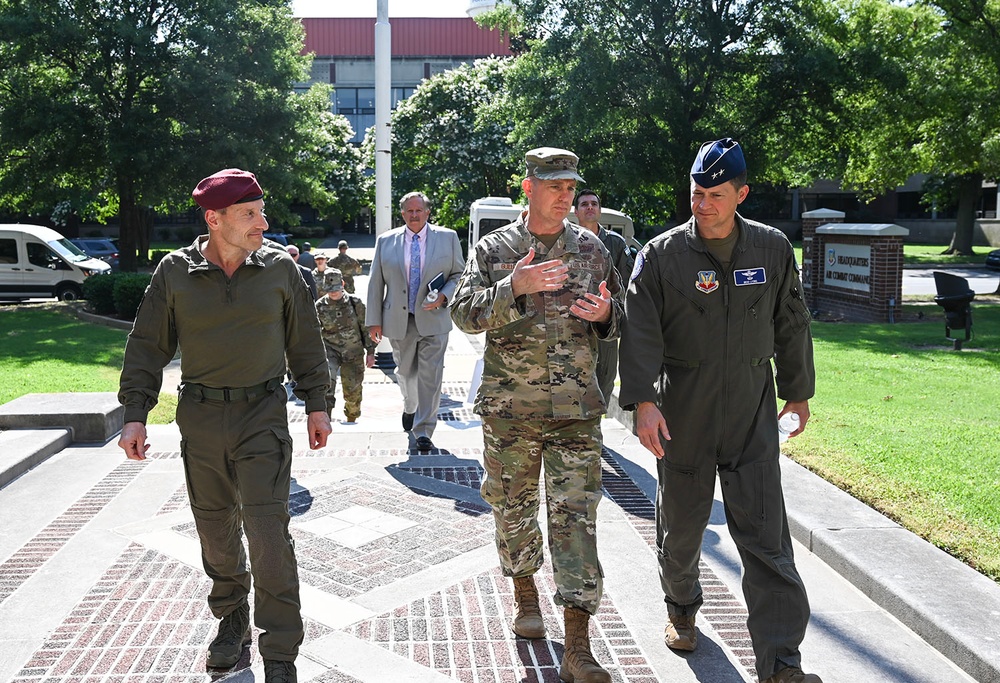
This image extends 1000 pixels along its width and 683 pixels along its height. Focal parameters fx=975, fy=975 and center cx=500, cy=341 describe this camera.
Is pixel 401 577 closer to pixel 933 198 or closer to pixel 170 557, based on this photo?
pixel 170 557

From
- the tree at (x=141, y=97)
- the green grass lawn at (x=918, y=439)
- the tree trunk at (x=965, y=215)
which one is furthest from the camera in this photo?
the tree trunk at (x=965, y=215)

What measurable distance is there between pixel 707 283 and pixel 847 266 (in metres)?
16.8

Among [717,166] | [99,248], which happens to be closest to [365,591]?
[717,166]

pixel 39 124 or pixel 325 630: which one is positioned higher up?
pixel 39 124

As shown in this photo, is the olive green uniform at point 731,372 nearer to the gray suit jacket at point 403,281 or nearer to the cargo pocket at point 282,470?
the cargo pocket at point 282,470

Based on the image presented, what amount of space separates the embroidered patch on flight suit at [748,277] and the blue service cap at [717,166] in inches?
14.8

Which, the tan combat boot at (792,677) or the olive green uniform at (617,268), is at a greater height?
the olive green uniform at (617,268)

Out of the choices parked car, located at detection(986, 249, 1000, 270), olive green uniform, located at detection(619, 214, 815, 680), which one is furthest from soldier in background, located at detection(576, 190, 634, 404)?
parked car, located at detection(986, 249, 1000, 270)

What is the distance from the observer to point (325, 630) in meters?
4.49

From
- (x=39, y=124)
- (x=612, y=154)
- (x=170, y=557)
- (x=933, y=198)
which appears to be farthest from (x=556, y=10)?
(x=933, y=198)

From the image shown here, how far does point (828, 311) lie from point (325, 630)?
1778cm

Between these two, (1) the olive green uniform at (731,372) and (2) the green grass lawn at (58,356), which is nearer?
(1) the olive green uniform at (731,372)

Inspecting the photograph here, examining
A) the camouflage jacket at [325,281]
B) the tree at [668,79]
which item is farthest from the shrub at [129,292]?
the camouflage jacket at [325,281]

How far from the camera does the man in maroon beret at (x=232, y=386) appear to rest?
3.89 m
